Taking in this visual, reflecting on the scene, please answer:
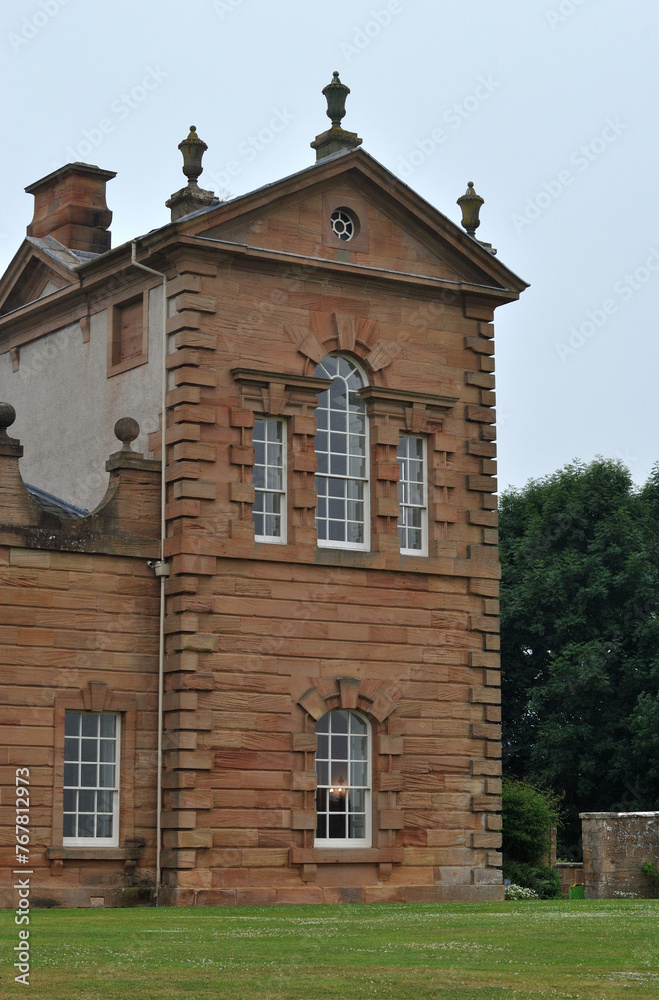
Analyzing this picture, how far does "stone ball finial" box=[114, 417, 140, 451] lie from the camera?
26.9 meters

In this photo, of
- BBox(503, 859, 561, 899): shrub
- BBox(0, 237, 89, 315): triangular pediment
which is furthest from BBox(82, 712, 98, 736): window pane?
BBox(503, 859, 561, 899): shrub

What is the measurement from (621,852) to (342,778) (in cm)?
483

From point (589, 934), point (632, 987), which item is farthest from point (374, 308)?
point (632, 987)

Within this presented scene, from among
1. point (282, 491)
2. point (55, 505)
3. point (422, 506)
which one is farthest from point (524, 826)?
point (55, 505)

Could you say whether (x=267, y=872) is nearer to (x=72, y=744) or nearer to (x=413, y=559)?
(x=72, y=744)

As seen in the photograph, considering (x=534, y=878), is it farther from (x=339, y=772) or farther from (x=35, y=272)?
(x=35, y=272)

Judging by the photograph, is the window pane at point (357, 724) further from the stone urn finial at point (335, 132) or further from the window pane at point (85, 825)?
the stone urn finial at point (335, 132)

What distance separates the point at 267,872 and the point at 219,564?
182 inches

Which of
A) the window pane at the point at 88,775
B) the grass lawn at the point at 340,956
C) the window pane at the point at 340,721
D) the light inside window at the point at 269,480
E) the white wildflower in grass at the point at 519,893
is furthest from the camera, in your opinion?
the white wildflower in grass at the point at 519,893

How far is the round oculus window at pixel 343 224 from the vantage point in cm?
2900

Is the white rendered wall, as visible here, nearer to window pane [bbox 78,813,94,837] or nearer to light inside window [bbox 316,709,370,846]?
light inside window [bbox 316,709,370,846]

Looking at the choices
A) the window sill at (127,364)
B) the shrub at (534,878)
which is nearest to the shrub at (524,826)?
the shrub at (534,878)

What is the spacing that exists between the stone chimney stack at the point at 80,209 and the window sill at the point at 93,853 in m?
11.9

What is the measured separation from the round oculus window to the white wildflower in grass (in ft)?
37.6
